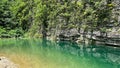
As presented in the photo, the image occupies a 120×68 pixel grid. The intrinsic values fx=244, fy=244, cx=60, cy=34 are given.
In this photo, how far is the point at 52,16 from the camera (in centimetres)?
4881

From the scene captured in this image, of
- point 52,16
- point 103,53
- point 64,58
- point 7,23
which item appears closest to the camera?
point 64,58

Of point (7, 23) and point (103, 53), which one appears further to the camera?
point (7, 23)

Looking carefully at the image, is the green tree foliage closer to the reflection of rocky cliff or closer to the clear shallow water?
the clear shallow water

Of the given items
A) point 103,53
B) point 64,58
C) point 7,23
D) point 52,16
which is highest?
point 52,16

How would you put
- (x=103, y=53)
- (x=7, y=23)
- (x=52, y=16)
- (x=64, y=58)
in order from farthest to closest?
(x=7, y=23) → (x=52, y=16) → (x=103, y=53) → (x=64, y=58)

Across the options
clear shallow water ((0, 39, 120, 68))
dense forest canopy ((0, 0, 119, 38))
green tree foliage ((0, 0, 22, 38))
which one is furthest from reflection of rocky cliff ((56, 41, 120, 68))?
green tree foliage ((0, 0, 22, 38))

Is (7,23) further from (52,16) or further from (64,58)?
(64,58)

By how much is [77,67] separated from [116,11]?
1854cm

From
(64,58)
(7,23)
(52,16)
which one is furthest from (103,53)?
(7,23)

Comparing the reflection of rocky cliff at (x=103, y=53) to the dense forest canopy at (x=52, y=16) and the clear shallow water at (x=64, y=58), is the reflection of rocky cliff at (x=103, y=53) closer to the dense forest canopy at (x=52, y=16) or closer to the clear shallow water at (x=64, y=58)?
the clear shallow water at (x=64, y=58)

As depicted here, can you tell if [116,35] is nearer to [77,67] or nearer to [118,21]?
[118,21]

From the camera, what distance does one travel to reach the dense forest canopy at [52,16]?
37031 mm

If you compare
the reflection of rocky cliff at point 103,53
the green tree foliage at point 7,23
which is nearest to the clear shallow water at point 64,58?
the reflection of rocky cliff at point 103,53

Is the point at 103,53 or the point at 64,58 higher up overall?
the point at 64,58
